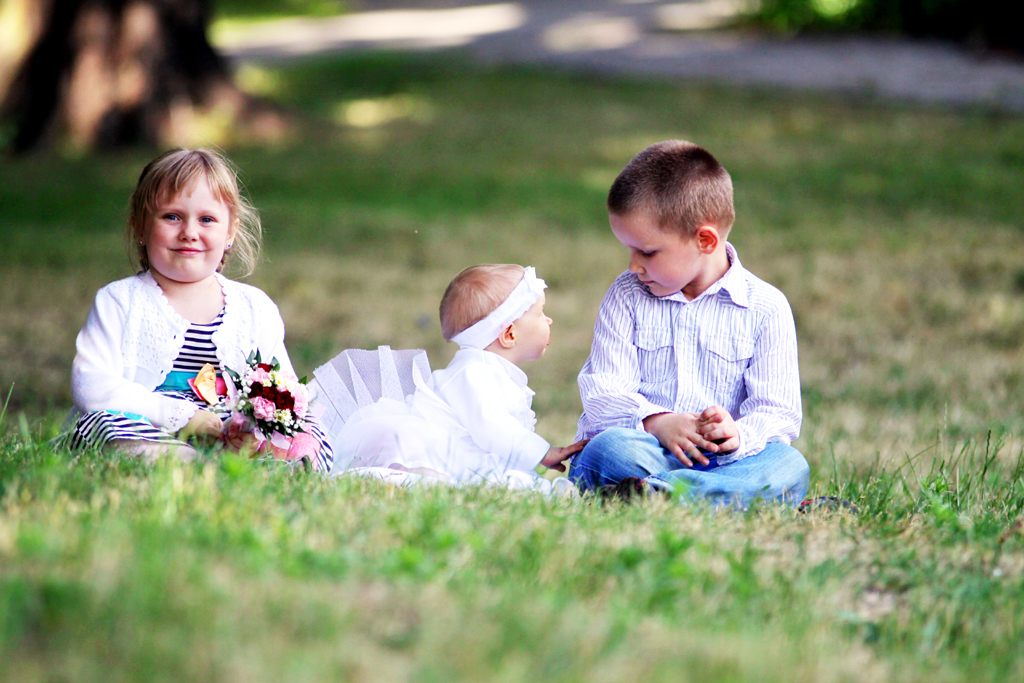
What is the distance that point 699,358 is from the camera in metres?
4.27

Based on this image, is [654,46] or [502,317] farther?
[654,46]

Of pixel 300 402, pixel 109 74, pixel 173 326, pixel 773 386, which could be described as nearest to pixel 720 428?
pixel 773 386

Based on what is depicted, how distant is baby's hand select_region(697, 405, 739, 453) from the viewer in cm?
387

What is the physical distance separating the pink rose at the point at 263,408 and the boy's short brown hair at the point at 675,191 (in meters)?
1.48

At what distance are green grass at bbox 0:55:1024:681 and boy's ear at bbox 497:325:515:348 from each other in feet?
2.93

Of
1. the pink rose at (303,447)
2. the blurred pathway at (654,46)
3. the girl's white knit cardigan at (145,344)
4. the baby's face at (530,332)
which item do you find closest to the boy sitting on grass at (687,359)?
the baby's face at (530,332)

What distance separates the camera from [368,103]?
1841 cm

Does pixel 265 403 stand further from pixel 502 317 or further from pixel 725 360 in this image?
pixel 725 360

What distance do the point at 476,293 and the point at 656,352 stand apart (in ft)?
2.49

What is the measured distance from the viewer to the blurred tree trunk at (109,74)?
45.1ft

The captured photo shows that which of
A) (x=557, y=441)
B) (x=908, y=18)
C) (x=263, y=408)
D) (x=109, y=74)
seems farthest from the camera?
(x=908, y=18)

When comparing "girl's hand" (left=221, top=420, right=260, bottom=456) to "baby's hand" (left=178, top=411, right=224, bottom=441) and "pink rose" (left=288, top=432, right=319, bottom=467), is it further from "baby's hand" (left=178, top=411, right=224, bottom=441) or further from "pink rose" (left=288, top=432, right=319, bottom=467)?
"pink rose" (left=288, top=432, right=319, bottom=467)

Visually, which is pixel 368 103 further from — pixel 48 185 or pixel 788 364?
pixel 788 364

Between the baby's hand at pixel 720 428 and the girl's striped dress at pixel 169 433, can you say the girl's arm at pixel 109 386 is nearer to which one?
the girl's striped dress at pixel 169 433
